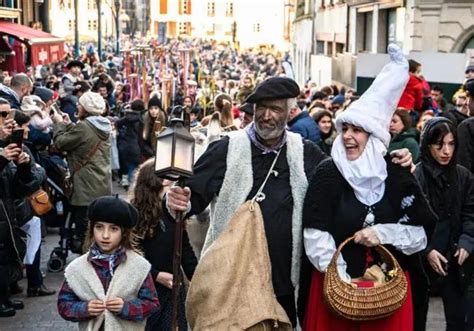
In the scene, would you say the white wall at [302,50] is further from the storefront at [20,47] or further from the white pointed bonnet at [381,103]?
the white pointed bonnet at [381,103]

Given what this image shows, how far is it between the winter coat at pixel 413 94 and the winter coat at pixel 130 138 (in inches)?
173

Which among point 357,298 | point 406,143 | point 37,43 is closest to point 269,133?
point 357,298

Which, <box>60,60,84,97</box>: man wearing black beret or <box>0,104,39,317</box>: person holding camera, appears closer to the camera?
<box>0,104,39,317</box>: person holding camera

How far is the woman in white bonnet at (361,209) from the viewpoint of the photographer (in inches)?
195

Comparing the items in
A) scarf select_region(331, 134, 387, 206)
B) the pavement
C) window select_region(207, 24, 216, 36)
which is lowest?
window select_region(207, 24, 216, 36)

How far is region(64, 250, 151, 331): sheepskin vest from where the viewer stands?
5.36 metres

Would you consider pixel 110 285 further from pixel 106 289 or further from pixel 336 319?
pixel 336 319

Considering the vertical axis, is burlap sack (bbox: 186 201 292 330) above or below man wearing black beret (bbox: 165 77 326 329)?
below

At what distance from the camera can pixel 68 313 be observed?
529 cm

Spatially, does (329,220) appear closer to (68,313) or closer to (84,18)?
(68,313)

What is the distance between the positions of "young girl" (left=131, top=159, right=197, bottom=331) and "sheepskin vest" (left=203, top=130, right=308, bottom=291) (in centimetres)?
98

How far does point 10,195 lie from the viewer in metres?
8.03

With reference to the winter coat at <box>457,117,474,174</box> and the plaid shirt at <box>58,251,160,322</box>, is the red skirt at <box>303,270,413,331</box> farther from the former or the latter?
the winter coat at <box>457,117,474,174</box>

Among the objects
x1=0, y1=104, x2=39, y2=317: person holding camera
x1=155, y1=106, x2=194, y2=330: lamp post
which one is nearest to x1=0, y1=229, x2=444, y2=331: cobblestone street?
x1=0, y1=104, x2=39, y2=317: person holding camera
